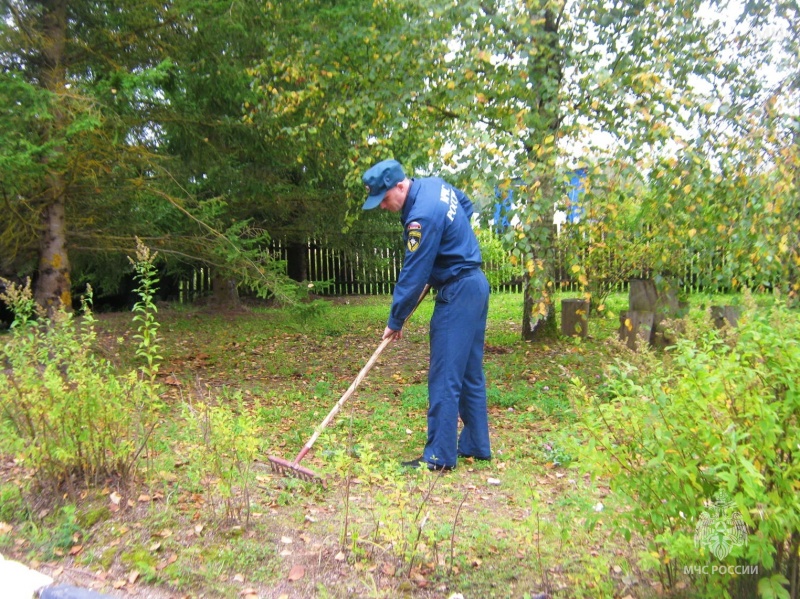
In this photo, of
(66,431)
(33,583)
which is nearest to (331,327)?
(66,431)

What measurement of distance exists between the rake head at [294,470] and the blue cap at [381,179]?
5.43 feet

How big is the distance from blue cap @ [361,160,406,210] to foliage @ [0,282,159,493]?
1.80m

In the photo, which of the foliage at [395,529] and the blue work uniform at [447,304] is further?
the blue work uniform at [447,304]

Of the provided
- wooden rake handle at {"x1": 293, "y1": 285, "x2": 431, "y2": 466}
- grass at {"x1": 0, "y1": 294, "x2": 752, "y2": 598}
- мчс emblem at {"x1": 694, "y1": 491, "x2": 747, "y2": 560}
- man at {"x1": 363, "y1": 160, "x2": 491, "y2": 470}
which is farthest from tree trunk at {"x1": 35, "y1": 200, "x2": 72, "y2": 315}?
мчс emblem at {"x1": 694, "y1": 491, "x2": 747, "y2": 560}

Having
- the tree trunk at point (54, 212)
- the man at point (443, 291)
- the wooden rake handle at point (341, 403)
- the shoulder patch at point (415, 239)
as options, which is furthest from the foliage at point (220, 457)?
the tree trunk at point (54, 212)

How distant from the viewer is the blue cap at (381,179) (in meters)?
4.25

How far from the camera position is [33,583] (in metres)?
2.91

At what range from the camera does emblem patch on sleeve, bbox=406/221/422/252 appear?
13.6ft

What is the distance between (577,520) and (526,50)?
3555 mm

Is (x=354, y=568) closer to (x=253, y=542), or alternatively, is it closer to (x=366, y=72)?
(x=253, y=542)

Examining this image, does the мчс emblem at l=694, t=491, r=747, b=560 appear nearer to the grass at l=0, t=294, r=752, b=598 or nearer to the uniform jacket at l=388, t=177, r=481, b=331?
the grass at l=0, t=294, r=752, b=598

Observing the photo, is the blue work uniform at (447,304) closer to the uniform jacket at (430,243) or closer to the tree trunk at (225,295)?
the uniform jacket at (430,243)

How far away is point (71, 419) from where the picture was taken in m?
3.61

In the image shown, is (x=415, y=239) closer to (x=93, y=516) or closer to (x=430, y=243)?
(x=430, y=243)
